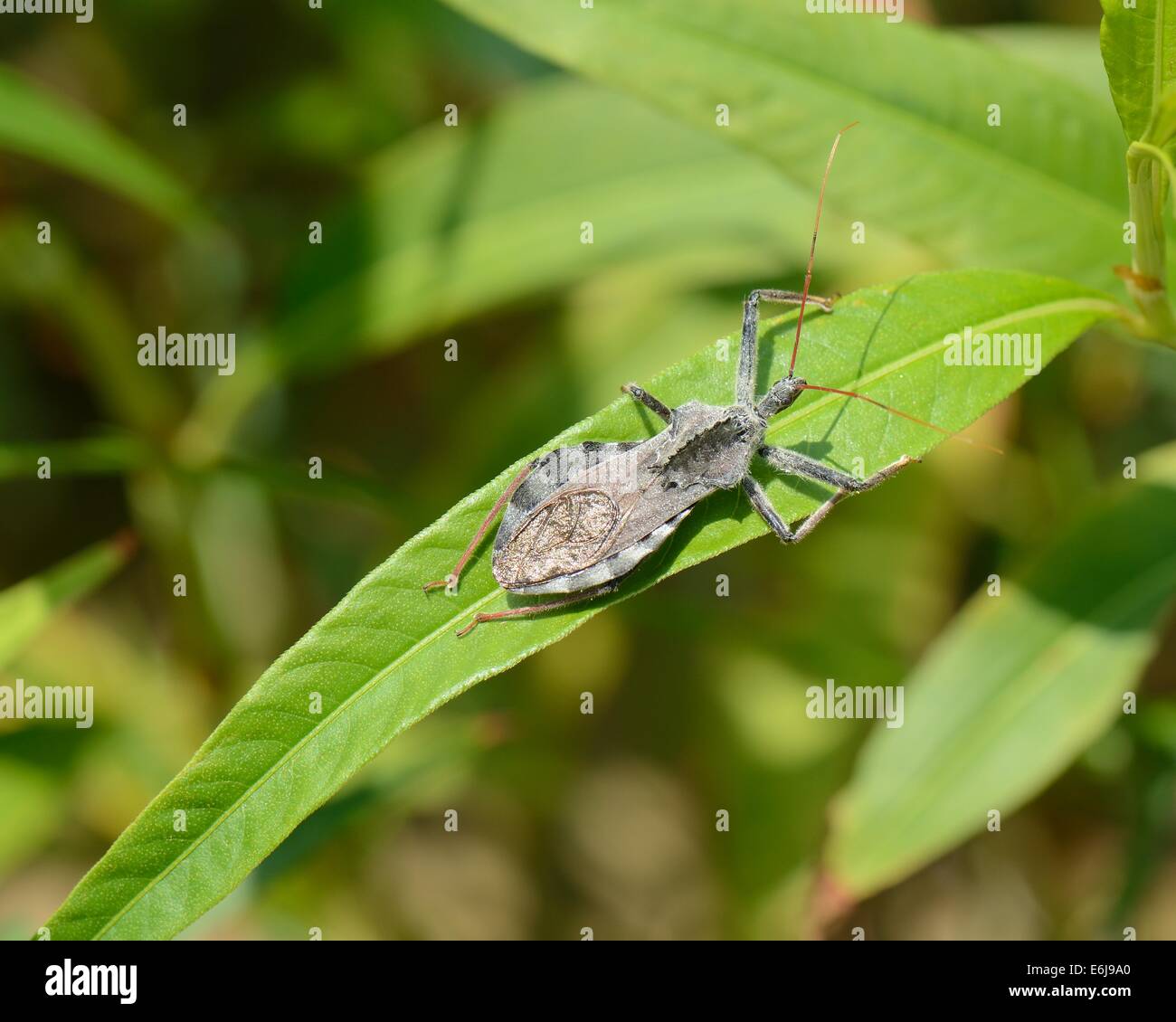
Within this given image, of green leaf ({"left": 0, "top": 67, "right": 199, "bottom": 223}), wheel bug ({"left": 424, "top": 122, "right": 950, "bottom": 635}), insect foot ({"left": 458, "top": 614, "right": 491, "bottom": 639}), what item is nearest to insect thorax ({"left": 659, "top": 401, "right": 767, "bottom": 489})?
wheel bug ({"left": 424, "top": 122, "right": 950, "bottom": 635})

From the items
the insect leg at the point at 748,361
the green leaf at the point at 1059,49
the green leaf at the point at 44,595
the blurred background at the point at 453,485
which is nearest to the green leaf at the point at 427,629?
the insect leg at the point at 748,361

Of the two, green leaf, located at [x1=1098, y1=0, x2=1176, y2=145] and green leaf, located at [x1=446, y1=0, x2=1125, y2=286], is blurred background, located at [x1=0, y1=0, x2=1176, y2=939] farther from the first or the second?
green leaf, located at [x1=1098, y1=0, x2=1176, y2=145]

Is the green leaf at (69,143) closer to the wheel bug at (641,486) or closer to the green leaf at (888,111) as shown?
the green leaf at (888,111)

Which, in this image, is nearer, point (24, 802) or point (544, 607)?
point (544, 607)

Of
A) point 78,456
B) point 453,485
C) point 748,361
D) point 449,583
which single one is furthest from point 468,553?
point 453,485

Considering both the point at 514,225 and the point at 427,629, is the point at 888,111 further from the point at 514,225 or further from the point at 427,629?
the point at 427,629
